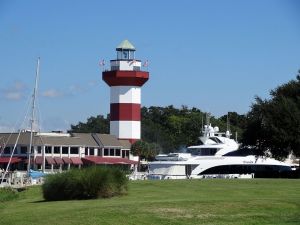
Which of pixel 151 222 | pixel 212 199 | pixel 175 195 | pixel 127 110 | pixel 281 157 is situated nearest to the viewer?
pixel 151 222

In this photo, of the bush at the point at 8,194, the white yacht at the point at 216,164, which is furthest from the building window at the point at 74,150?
the bush at the point at 8,194

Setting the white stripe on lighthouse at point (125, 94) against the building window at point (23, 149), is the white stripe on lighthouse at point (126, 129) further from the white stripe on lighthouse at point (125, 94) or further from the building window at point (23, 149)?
the building window at point (23, 149)

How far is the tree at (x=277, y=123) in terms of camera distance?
1997 inches

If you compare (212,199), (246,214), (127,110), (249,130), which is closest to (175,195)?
(212,199)

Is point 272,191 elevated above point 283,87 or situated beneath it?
situated beneath

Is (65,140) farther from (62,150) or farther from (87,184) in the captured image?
(87,184)

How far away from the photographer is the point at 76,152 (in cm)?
9006

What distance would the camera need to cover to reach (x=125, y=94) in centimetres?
8912

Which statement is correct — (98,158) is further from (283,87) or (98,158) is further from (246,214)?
(246,214)

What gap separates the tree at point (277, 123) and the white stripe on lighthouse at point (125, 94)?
109 ft

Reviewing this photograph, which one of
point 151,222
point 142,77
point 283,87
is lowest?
point 151,222

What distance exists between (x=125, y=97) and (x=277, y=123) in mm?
39282

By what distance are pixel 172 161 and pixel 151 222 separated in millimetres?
44524

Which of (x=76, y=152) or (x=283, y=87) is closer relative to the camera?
(x=283, y=87)
